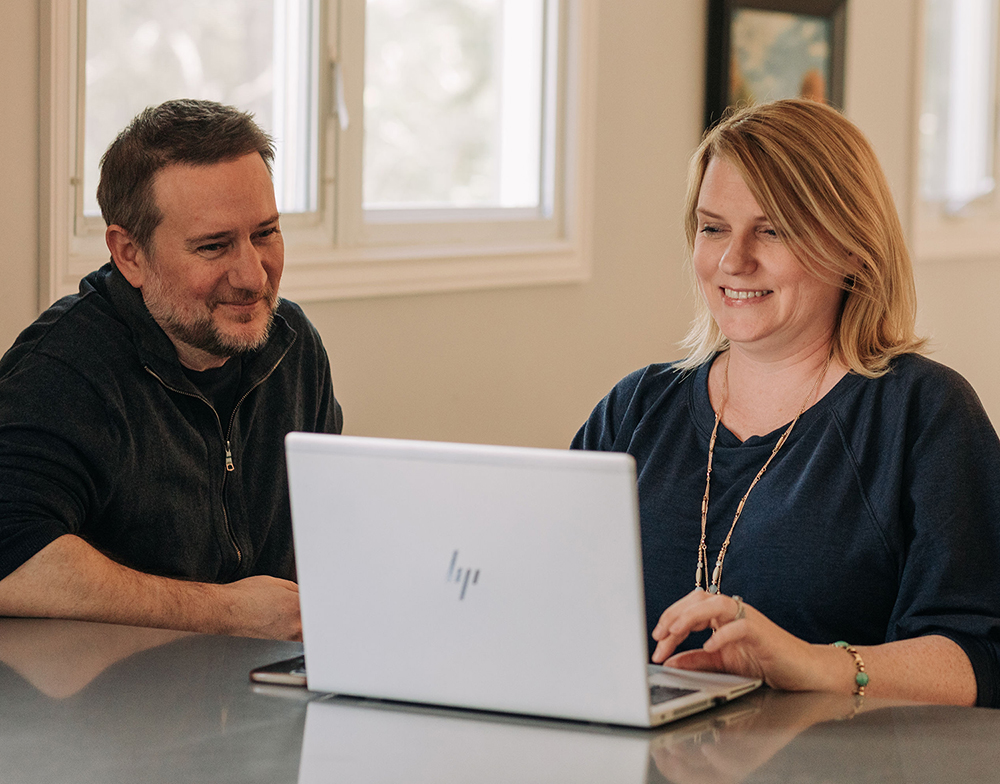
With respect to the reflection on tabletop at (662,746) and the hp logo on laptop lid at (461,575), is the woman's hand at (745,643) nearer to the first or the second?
the reflection on tabletop at (662,746)

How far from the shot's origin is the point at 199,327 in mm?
1919

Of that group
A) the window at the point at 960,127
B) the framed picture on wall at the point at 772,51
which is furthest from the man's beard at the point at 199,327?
the window at the point at 960,127

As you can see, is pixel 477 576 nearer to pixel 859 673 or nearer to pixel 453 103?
pixel 859 673

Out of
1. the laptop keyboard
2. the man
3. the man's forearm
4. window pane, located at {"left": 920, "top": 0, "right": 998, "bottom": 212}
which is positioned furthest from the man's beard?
window pane, located at {"left": 920, "top": 0, "right": 998, "bottom": 212}

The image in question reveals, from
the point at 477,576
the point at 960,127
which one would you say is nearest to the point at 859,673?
the point at 477,576

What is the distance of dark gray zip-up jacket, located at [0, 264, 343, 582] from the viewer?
169 cm

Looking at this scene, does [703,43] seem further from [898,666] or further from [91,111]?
[898,666]

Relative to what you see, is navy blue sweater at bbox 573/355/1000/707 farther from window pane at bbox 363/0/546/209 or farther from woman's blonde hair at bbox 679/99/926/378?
window pane at bbox 363/0/546/209

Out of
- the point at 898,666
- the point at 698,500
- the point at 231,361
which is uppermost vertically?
the point at 231,361

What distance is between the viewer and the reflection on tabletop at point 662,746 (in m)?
1.07

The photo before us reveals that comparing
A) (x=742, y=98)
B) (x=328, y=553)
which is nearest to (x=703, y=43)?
(x=742, y=98)

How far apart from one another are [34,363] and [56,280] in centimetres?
54

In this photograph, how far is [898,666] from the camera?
1446 mm

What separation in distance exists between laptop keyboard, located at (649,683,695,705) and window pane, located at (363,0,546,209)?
197cm
